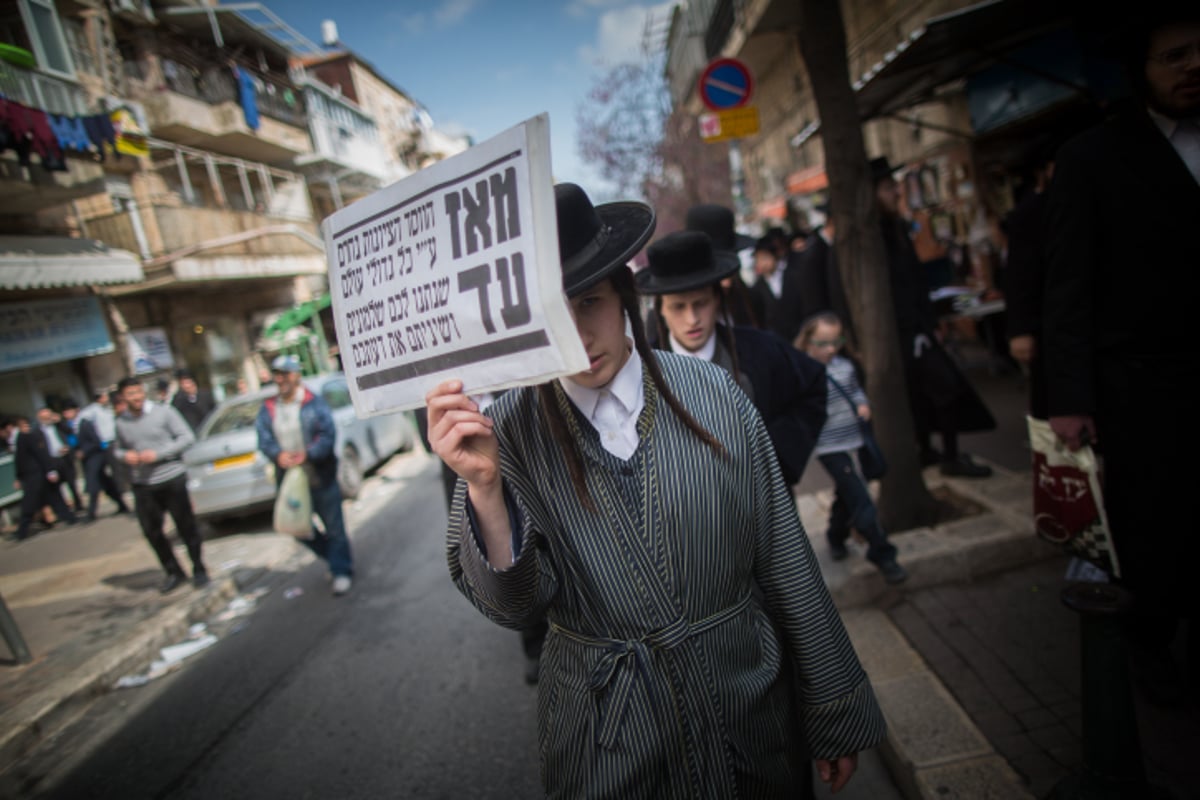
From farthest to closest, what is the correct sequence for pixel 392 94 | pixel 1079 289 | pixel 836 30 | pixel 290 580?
pixel 392 94
pixel 290 580
pixel 836 30
pixel 1079 289

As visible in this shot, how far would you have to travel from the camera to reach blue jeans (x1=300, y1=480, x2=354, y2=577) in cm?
526

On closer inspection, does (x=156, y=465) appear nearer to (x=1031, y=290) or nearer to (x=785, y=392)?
(x=785, y=392)

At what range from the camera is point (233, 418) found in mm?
7949

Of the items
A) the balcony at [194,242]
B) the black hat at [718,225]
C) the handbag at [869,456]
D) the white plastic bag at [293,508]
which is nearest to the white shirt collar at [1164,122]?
the handbag at [869,456]

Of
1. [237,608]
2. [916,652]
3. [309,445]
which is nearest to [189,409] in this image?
[237,608]

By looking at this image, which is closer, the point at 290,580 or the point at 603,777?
the point at 603,777

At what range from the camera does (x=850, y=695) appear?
4.64ft

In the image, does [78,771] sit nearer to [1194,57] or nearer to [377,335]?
[377,335]

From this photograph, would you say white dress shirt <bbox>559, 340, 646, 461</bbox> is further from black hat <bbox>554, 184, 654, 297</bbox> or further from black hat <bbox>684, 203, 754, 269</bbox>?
black hat <bbox>684, 203, 754, 269</bbox>

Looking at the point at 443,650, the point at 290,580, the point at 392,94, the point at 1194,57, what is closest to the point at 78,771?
the point at 443,650

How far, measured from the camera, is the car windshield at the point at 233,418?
7809 mm

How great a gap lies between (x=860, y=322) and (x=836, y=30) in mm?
1706

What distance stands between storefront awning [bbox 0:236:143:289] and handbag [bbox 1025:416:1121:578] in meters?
14.7

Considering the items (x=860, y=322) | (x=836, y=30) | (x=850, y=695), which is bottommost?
(x=850, y=695)
